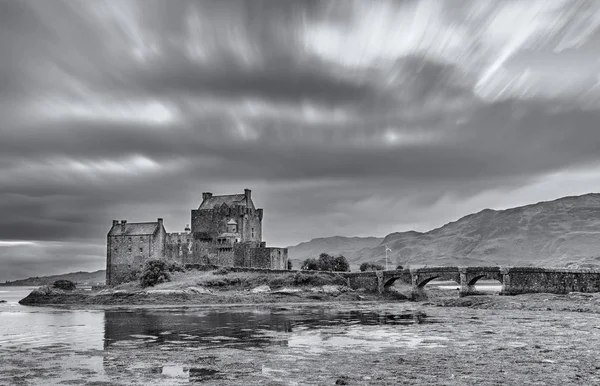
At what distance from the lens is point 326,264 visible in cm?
10519

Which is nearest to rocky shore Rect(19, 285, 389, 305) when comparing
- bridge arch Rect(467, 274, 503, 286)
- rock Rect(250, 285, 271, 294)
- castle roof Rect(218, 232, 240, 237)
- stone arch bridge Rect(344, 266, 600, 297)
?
rock Rect(250, 285, 271, 294)

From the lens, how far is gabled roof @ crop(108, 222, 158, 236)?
103 metres

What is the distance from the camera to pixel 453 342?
3092cm

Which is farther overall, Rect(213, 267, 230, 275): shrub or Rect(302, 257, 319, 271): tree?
Rect(302, 257, 319, 271): tree

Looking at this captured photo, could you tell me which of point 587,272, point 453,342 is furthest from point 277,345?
point 587,272

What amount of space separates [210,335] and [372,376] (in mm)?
17947

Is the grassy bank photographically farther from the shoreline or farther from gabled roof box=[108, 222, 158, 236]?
gabled roof box=[108, 222, 158, 236]

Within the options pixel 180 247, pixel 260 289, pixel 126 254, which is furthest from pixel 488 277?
pixel 126 254

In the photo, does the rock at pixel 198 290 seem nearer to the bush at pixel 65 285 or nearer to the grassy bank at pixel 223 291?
A: the grassy bank at pixel 223 291

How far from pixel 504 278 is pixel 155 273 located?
2038 inches

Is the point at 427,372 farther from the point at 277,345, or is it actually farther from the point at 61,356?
the point at 61,356

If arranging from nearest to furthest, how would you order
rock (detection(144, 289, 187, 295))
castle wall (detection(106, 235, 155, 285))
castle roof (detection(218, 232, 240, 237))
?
1. rock (detection(144, 289, 187, 295))
2. castle wall (detection(106, 235, 155, 285))
3. castle roof (detection(218, 232, 240, 237))

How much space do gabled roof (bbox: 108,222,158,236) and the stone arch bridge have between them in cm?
3728

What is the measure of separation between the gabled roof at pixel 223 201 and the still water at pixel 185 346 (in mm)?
58016
